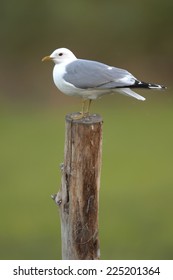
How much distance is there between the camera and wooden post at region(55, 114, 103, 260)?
568 centimetres

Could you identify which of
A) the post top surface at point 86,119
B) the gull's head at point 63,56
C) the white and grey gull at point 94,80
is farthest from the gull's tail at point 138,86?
the gull's head at point 63,56

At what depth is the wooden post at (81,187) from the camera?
5.68 m

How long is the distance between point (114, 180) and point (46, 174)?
83 centimetres

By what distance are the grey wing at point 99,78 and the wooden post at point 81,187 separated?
0.26 metres

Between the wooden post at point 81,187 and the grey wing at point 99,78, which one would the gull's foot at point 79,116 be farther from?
the grey wing at point 99,78

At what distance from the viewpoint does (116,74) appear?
5.97 m

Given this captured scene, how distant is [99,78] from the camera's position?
19.5 feet

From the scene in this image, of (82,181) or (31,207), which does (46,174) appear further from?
(82,181)

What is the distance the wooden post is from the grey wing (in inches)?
10.2

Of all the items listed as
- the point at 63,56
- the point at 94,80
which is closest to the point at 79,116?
the point at 94,80

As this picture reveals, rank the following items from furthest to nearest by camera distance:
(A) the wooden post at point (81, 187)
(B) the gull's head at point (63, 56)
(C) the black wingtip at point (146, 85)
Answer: (B) the gull's head at point (63, 56), (C) the black wingtip at point (146, 85), (A) the wooden post at point (81, 187)

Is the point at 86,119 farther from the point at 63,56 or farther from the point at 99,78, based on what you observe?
the point at 63,56
